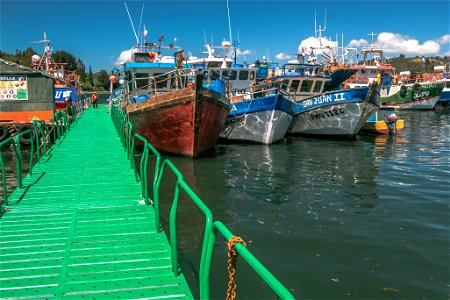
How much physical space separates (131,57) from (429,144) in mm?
16545

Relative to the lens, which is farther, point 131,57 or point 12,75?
point 131,57

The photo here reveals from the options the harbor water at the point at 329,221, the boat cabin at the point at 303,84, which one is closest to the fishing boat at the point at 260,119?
the harbor water at the point at 329,221

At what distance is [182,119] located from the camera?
14141 mm

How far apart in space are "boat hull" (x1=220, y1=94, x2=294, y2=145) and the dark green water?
2.80m

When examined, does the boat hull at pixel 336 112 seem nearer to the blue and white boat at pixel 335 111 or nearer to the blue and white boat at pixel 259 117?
the blue and white boat at pixel 335 111

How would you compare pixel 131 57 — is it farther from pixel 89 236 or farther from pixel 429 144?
pixel 89 236

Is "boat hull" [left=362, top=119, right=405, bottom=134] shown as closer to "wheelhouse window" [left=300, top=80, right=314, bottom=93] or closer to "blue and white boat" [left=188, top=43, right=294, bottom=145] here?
"wheelhouse window" [left=300, top=80, right=314, bottom=93]

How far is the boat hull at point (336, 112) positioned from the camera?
64.6ft

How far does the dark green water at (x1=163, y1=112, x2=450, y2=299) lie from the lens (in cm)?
546

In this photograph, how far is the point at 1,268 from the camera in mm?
4141

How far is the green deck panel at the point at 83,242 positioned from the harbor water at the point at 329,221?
1151mm

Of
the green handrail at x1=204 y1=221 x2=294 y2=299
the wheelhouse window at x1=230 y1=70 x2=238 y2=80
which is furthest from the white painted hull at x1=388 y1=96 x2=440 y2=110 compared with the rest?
the green handrail at x1=204 y1=221 x2=294 y2=299

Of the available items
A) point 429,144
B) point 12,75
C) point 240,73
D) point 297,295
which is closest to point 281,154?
point 429,144

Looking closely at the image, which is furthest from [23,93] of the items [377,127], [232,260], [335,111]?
[377,127]
